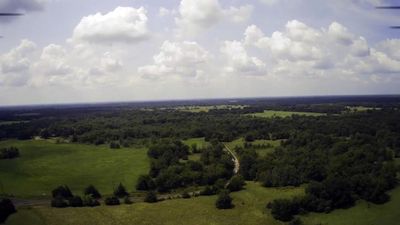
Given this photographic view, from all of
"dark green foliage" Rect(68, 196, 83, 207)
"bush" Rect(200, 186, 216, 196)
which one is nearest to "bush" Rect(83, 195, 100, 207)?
"dark green foliage" Rect(68, 196, 83, 207)

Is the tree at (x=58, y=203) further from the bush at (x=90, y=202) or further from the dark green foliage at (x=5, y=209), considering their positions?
the dark green foliage at (x=5, y=209)

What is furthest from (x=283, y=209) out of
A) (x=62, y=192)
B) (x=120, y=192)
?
(x=62, y=192)

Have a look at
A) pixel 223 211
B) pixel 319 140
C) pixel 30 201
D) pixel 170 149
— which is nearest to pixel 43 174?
pixel 30 201

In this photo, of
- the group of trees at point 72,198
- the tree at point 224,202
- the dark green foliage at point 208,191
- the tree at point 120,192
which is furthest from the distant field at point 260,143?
the group of trees at point 72,198

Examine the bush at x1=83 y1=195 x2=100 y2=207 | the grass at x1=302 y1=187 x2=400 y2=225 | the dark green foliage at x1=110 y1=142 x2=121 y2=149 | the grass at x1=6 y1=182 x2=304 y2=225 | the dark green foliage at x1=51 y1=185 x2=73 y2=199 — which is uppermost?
the dark green foliage at x1=110 y1=142 x2=121 y2=149

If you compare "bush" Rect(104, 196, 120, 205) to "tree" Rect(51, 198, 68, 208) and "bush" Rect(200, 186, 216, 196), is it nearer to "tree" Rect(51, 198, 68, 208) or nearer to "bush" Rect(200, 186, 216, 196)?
"tree" Rect(51, 198, 68, 208)
